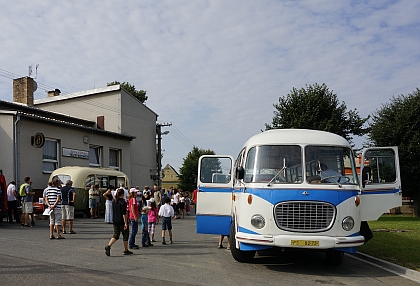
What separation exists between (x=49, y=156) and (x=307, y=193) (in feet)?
64.4

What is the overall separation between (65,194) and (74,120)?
19.0 meters

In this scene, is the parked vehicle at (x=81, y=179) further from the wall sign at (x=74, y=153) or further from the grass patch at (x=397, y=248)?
the grass patch at (x=397, y=248)

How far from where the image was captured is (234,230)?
10.2m

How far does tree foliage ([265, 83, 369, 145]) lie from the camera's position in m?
30.5

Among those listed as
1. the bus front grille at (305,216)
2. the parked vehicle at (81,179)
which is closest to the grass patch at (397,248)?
the bus front grille at (305,216)

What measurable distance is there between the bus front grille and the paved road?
916mm

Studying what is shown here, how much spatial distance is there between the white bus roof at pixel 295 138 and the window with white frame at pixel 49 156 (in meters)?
17.7

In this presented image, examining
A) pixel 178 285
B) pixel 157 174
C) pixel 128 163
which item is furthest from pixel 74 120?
pixel 178 285

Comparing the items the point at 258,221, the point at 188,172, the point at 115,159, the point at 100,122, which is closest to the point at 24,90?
the point at 100,122

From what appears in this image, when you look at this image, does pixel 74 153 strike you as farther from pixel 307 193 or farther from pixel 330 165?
pixel 307 193

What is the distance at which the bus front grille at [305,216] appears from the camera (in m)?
9.11

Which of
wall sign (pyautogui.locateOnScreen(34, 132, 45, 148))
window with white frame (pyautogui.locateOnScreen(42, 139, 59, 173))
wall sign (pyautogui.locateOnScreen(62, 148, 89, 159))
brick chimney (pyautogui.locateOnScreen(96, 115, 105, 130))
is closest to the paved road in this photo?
wall sign (pyautogui.locateOnScreen(34, 132, 45, 148))

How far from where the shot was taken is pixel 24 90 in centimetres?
3253

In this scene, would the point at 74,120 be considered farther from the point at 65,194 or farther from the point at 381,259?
the point at 381,259
